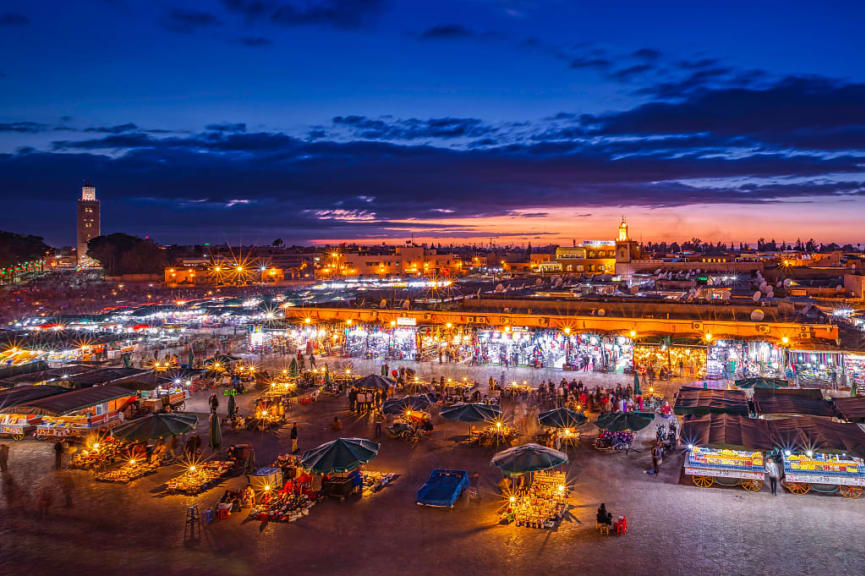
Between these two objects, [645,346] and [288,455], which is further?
[645,346]

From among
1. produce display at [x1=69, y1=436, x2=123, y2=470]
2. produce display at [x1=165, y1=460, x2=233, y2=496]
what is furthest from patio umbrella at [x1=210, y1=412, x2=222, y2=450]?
produce display at [x1=69, y1=436, x2=123, y2=470]

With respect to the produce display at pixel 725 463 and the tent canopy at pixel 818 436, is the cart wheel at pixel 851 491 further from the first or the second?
the produce display at pixel 725 463

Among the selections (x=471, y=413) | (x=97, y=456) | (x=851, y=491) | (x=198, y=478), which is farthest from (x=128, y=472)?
(x=851, y=491)

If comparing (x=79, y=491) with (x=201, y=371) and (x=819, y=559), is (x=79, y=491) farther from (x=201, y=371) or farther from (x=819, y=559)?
(x=819, y=559)

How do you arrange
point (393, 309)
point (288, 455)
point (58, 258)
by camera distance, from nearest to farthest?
1. point (288, 455)
2. point (393, 309)
3. point (58, 258)

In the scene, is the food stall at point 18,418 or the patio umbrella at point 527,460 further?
the food stall at point 18,418

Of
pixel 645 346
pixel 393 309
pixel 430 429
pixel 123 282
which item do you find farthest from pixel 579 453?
pixel 123 282

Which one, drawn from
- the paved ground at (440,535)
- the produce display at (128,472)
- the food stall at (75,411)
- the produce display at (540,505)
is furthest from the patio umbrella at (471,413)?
the food stall at (75,411)
